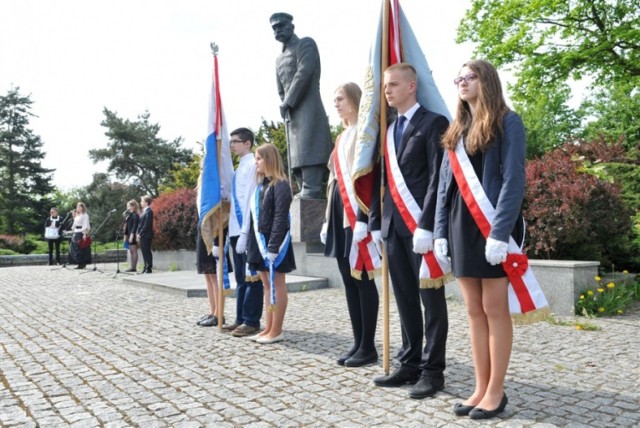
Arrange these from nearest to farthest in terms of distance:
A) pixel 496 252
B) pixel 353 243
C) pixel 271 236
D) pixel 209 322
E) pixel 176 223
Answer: pixel 496 252 → pixel 353 243 → pixel 271 236 → pixel 209 322 → pixel 176 223

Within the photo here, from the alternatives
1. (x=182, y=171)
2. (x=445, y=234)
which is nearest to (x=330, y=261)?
(x=445, y=234)

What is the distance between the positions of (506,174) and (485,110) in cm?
37

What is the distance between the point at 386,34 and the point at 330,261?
229 inches

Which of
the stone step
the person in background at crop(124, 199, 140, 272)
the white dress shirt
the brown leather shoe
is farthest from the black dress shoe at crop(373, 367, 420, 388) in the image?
the person in background at crop(124, 199, 140, 272)

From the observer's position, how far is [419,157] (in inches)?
144

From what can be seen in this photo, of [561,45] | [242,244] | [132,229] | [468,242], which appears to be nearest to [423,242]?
[468,242]

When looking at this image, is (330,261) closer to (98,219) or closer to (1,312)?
(1,312)

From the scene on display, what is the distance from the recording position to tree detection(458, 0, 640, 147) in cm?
1914

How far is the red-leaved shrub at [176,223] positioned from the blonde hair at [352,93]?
33.1 feet

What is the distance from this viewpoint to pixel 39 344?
551cm

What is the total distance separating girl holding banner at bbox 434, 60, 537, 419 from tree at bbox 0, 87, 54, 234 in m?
44.2

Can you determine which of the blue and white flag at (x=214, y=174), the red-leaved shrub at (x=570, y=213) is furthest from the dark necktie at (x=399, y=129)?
the red-leaved shrub at (x=570, y=213)

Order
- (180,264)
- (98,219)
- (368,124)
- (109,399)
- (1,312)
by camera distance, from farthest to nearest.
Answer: (98,219) → (180,264) → (1,312) → (368,124) → (109,399)

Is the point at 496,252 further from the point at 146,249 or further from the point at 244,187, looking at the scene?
the point at 146,249
